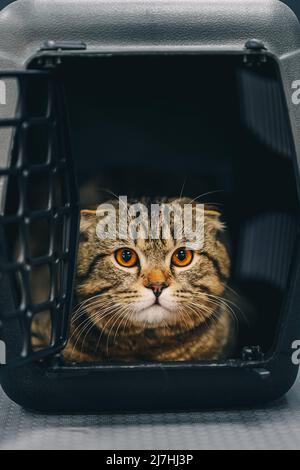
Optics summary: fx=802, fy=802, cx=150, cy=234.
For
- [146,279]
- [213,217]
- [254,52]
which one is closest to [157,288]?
[146,279]

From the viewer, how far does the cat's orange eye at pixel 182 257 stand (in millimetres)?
1313

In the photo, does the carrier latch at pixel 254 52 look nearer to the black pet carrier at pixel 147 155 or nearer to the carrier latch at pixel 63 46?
the black pet carrier at pixel 147 155

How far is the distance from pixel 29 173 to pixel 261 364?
462mm

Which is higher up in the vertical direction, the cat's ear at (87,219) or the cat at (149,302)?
the cat's ear at (87,219)

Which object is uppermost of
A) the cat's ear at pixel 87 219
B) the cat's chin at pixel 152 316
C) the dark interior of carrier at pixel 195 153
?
the dark interior of carrier at pixel 195 153

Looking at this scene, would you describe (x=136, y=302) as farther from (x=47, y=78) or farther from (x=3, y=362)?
(x=47, y=78)

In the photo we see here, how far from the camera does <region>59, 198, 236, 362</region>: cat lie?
1293mm

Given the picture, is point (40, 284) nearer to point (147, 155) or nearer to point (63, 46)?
point (147, 155)

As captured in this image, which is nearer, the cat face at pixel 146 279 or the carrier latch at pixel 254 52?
the carrier latch at pixel 254 52

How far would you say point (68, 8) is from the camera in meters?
1.20
